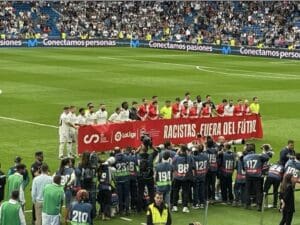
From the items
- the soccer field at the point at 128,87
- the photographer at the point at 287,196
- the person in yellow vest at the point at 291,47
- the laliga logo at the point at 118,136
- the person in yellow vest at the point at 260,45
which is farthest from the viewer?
the person in yellow vest at the point at 260,45

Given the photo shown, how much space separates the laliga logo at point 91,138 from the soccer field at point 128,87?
4.61 feet

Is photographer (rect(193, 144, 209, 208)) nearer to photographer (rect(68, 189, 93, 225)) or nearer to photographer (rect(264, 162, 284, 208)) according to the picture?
photographer (rect(264, 162, 284, 208))

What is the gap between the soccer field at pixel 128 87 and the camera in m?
26.9

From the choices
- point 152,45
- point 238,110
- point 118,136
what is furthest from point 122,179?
point 152,45

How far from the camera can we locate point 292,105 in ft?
126

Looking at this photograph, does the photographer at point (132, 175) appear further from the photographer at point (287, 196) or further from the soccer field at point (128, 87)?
the photographer at point (287, 196)

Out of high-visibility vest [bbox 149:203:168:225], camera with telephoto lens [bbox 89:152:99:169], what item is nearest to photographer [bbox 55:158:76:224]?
camera with telephoto lens [bbox 89:152:99:169]

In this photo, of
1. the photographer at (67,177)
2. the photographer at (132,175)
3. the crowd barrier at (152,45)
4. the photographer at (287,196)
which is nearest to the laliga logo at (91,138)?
the photographer at (132,175)

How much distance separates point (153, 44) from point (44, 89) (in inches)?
1377

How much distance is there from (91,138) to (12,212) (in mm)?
10199

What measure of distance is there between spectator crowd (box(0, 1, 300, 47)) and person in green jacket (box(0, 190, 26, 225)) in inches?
2355

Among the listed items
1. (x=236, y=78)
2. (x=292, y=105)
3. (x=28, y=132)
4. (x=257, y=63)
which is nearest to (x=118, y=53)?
(x=257, y=63)

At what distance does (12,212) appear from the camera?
14.4 m

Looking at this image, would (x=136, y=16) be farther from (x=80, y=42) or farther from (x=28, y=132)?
(x=28, y=132)
